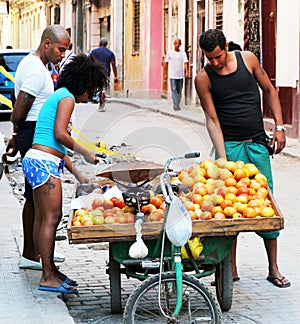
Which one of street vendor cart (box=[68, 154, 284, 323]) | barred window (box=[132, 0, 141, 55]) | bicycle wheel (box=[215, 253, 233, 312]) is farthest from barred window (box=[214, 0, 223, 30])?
street vendor cart (box=[68, 154, 284, 323])

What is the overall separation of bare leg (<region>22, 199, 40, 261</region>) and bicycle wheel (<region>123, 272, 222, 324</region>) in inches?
61.1

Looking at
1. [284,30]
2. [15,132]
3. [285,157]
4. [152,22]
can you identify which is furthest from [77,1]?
[15,132]

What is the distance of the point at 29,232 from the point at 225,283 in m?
1.80

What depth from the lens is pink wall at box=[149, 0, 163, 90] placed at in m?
32.8

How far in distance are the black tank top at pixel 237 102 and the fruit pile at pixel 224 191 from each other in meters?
0.64

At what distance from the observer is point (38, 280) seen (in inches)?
275

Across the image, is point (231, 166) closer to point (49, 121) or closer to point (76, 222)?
point (76, 222)

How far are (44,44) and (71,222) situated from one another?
5.91 ft

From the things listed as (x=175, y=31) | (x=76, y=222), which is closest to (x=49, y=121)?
(x=76, y=222)

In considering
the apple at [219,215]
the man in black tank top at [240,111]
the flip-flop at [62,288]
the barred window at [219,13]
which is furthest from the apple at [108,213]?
the barred window at [219,13]

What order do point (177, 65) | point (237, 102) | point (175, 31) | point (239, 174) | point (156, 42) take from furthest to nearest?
1. point (156, 42)
2. point (175, 31)
3. point (177, 65)
4. point (237, 102)
5. point (239, 174)

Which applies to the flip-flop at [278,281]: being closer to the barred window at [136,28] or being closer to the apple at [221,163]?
the apple at [221,163]

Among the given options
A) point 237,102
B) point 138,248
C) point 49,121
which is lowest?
point 138,248

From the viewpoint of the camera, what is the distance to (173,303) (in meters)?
5.72
